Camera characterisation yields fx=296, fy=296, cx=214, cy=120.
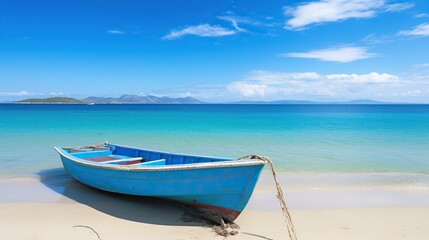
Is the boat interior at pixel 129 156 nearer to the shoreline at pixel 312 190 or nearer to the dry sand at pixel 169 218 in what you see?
the shoreline at pixel 312 190

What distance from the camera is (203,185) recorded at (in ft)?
17.8

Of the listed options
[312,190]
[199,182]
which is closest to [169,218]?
[199,182]

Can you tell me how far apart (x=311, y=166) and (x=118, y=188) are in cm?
734

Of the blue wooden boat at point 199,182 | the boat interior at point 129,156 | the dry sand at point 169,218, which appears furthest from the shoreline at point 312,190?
the blue wooden boat at point 199,182

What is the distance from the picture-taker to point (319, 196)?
24.9 feet

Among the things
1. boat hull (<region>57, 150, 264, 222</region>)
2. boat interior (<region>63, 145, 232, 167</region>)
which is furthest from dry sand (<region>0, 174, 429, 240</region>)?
boat interior (<region>63, 145, 232, 167</region>)

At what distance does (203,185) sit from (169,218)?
1.16 m

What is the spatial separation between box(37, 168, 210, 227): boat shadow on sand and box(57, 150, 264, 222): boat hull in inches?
14.1

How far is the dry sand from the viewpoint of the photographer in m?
5.32

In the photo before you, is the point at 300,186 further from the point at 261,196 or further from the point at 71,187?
the point at 71,187

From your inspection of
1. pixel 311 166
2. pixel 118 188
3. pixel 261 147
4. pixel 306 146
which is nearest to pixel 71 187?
pixel 118 188

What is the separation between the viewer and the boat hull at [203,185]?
5.17 metres

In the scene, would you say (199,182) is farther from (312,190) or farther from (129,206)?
(312,190)

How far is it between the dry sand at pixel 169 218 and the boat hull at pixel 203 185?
38cm
